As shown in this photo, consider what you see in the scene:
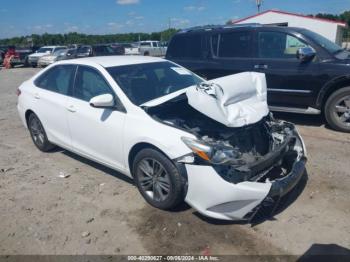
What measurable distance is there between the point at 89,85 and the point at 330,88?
13.9 ft

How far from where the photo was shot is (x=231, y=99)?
3744 millimetres

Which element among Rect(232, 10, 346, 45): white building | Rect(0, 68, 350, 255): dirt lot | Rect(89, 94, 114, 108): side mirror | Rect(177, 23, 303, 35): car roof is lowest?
Rect(0, 68, 350, 255): dirt lot

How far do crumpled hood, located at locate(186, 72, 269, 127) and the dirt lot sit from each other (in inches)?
42.5

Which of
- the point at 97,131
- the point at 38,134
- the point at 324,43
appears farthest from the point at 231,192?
the point at 324,43

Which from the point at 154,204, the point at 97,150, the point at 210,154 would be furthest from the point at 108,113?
the point at 210,154

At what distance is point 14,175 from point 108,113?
6.79ft

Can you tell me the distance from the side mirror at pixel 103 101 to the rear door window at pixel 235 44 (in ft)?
12.8

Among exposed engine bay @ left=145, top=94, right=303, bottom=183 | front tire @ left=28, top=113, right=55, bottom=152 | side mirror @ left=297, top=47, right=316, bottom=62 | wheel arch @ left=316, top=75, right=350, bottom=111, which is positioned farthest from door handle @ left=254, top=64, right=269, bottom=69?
front tire @ left=28, top=113, right=55, bottom=152

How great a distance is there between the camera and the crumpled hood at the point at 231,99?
3.51 meters

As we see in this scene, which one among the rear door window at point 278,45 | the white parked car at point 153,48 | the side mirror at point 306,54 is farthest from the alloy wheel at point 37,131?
the white parked car at point 153,48

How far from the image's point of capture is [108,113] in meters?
4.07

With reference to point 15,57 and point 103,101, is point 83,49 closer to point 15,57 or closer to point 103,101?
point 15,57

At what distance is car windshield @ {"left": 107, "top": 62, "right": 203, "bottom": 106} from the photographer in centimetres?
412

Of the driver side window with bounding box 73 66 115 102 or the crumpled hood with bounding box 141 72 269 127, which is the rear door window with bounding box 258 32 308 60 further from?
the driver side window with bounding box 73 66 115 102
